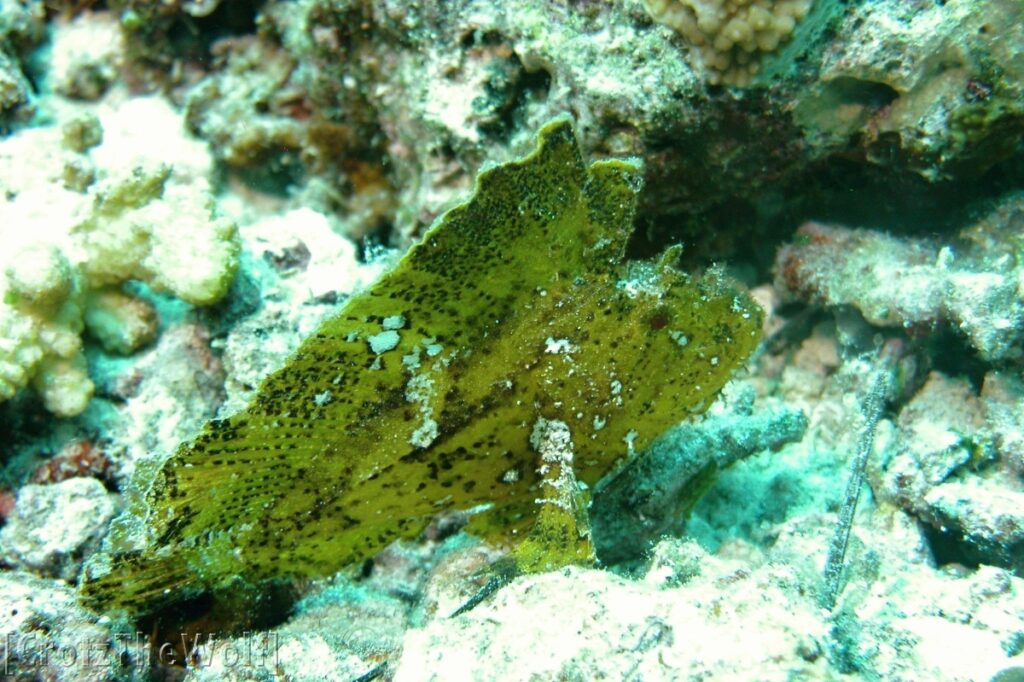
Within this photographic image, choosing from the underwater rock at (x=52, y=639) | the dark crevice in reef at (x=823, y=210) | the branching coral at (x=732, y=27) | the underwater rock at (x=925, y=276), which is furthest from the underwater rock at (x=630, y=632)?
the dark crevice in reef at (x=823, y=210)

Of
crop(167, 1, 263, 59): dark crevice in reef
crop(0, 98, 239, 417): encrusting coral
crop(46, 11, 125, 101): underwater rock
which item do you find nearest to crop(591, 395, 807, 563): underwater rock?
crop(0, 98, 239, 417): encrusting coral

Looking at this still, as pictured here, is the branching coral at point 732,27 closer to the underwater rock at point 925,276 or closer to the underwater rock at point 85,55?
the underwater rock at point 925,276

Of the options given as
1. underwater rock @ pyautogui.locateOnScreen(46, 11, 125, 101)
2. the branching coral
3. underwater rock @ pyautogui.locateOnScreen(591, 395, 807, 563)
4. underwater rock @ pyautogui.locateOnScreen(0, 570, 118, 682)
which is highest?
the branching coral

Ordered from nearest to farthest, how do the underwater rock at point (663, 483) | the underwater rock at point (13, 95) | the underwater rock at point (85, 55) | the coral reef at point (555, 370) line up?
the coral reef at point (555, 370), the underwater rock at point (663, 483), the underwater rock at point (13, 95), the underwater rock at point (85, 55)

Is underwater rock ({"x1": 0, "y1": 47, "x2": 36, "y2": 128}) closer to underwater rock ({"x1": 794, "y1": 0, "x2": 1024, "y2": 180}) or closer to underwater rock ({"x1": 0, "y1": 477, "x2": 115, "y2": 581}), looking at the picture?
underwater rock ({"x1": 0, "y1": 477, "x2": 115, "y2": 581})

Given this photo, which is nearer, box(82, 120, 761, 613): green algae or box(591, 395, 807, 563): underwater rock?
box(82, 120, 761, 613): green algae

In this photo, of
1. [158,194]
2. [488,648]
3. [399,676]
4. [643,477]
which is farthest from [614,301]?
[158,194]

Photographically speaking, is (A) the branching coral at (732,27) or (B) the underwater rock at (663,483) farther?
(B) the underwater rock at (663,483)
